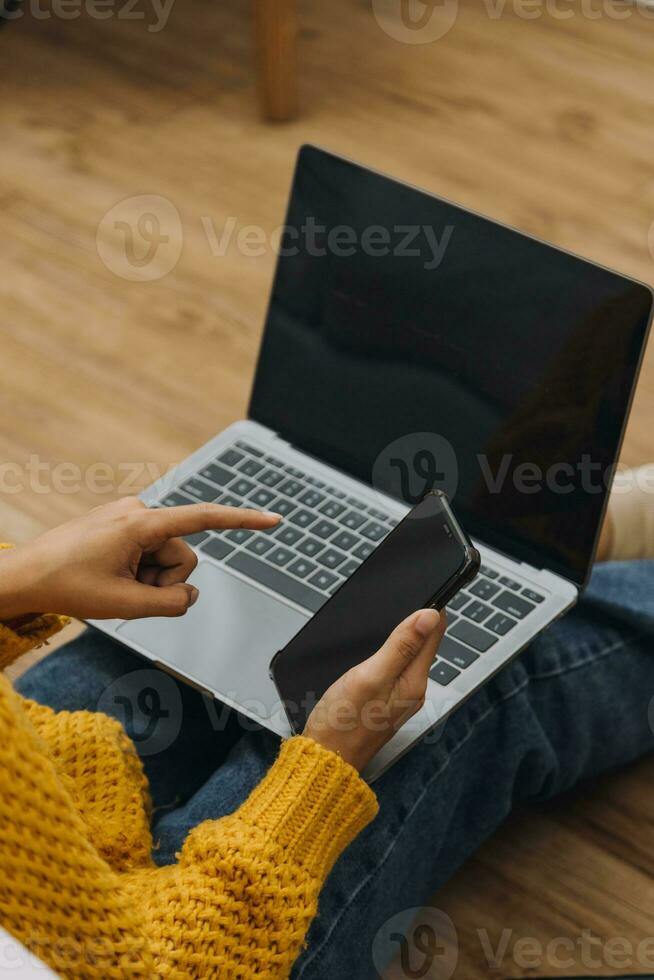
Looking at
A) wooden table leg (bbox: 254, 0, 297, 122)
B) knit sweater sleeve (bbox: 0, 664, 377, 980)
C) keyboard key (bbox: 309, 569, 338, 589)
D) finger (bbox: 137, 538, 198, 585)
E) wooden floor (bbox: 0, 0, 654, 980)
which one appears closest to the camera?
knit sweater sleeve (bbox: 0, 664, 377, 980)

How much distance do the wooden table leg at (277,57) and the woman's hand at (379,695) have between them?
1.40 meters

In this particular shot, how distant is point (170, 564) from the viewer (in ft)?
2.78

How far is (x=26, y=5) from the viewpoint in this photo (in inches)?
89.5

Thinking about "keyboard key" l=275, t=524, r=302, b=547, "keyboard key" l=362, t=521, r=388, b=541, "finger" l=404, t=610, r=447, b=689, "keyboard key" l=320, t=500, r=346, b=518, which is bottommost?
"keyboard key" l=275, t=524, r=302, b=547

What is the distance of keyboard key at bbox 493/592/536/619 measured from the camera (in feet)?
2.97

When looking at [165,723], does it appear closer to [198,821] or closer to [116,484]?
[198,821]

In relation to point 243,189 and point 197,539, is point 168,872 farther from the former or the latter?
point 243,189

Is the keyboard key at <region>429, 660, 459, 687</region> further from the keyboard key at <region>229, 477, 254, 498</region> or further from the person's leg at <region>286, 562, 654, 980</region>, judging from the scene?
the keyboard key at <region>229, 477, 254, 498</region>

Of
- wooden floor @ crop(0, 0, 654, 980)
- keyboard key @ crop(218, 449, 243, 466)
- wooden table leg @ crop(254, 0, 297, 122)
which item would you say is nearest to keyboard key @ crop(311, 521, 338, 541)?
keyboard key @ crop(218, 449, 243, 466)

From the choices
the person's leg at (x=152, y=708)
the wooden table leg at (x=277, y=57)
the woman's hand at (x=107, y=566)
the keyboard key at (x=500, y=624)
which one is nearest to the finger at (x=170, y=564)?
the woman's hand at (x=107, y=566)

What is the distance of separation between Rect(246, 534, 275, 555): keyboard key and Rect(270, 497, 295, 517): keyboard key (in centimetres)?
3

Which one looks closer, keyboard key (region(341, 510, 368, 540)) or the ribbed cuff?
the ribbed cuff

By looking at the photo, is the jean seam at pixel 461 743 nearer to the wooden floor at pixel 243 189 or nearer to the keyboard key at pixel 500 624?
the keyboard key at pixel 500 624

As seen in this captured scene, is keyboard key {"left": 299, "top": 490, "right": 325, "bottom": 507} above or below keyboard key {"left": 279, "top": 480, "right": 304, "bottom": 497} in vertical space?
above
